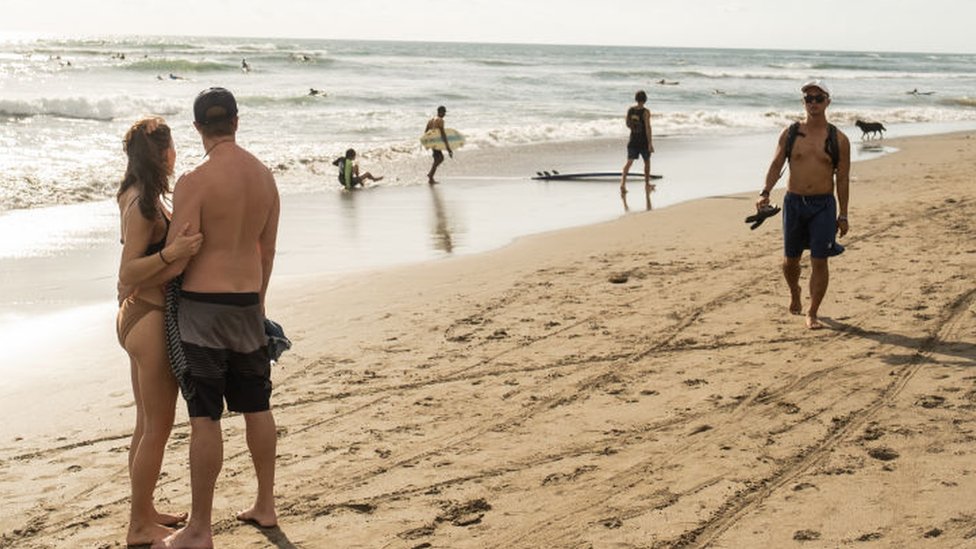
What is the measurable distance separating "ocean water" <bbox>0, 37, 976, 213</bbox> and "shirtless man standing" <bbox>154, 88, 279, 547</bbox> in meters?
11.3

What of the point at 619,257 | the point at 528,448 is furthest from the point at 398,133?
the point at 528,448

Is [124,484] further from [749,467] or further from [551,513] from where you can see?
[749,467]

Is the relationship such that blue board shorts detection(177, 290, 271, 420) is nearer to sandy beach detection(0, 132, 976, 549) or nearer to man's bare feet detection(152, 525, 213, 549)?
man's bare feet detection(152, 525, 213, 549)

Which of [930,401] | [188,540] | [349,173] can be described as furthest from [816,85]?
[349,173]

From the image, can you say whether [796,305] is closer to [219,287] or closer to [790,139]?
[790,139]

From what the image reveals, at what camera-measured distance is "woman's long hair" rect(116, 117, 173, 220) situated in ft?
12.8

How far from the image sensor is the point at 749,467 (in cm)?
482

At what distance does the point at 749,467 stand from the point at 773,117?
30.1 meters

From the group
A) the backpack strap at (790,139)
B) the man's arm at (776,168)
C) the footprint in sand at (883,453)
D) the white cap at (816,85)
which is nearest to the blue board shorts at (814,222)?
the man's arm at (776,168)

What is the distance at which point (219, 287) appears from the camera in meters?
3.92

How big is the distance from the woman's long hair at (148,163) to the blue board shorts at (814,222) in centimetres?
463

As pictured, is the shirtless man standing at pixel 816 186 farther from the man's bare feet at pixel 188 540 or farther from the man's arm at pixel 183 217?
the man's bare feet at pixel 188 540

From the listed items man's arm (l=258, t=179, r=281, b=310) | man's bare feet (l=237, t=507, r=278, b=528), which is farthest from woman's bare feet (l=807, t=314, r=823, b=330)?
man's arm (l=258, t=179, r=281, b=310)

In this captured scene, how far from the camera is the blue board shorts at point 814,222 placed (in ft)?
23.8
